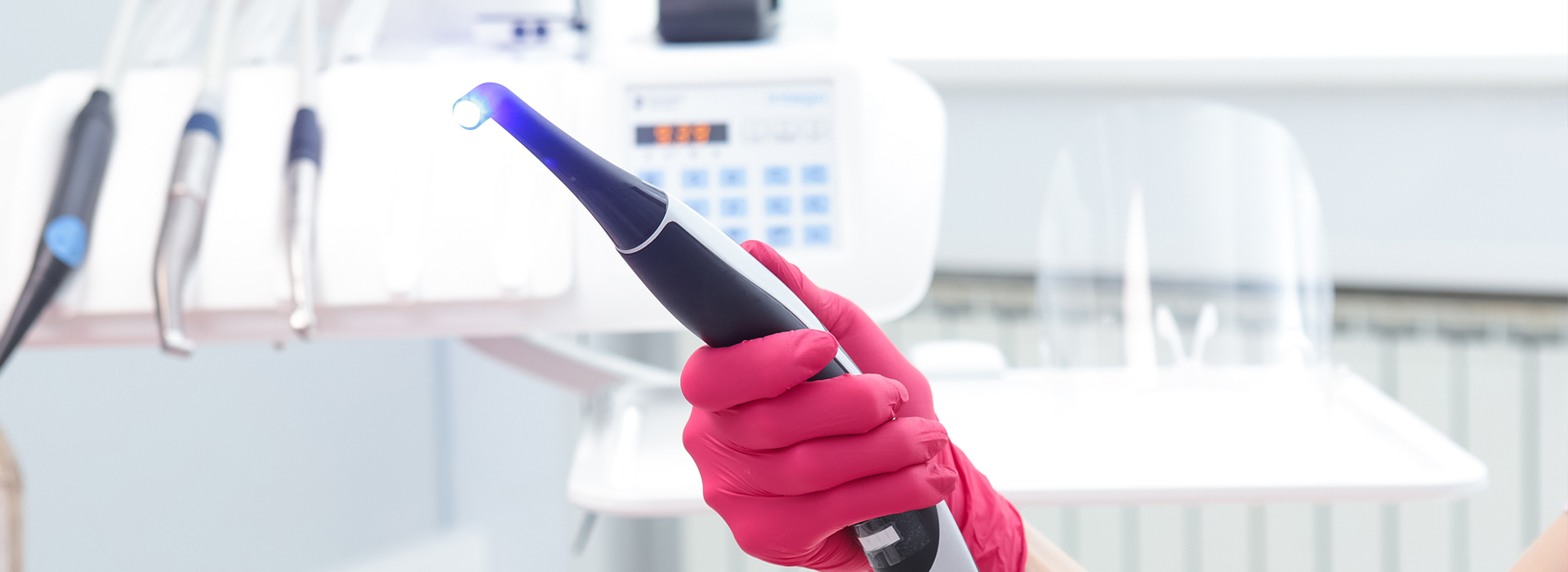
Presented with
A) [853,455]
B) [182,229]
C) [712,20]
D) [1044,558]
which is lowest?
[1044,558]

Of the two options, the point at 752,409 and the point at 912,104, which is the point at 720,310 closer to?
the point at 752,409

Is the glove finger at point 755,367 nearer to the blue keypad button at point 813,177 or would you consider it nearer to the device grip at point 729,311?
the device grip at point 729,311

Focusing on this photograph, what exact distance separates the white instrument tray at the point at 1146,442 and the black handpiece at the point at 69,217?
36cm

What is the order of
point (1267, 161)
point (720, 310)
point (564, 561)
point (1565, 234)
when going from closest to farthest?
1. point (720, 310)
2. point (1267, 161)
3. point (1565, 234)
4. point (564, 561)

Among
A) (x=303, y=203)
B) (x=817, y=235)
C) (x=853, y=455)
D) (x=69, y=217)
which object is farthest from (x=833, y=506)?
(x=69, y=217)

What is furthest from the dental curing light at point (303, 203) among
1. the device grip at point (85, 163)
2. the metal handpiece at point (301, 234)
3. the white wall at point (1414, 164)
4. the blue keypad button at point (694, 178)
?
the white wall at point (1414, 164)

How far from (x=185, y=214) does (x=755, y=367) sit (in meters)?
0.50

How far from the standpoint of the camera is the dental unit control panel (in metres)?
0.67

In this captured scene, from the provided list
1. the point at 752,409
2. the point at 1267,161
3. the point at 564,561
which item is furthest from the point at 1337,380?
the point at 564,561

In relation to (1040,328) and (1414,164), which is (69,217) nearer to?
(1040,328)

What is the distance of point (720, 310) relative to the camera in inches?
12.6

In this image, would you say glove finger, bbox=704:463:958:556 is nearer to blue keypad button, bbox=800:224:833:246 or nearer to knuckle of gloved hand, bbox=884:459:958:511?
knuckle of gloved hand, bbox=884:459:958:511

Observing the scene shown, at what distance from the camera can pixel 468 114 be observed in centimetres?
25

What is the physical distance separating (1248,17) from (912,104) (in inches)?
29.2
